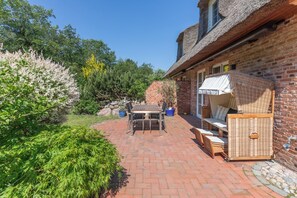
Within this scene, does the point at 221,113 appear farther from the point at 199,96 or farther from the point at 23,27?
the point at 23,27

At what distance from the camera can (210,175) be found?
339 cm

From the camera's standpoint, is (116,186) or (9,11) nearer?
(116,186)

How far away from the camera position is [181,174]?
3.43 m

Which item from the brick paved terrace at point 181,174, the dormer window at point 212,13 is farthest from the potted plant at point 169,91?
the brick paved terrace at point 181,174

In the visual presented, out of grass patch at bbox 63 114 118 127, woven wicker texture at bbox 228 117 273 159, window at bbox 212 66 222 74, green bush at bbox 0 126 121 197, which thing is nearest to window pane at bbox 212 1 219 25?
window at bbox 212 66 222 74

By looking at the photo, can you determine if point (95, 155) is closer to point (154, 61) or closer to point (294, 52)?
point (294, 52)

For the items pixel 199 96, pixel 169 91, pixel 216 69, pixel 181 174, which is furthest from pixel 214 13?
pixel 181 174

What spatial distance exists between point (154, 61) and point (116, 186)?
48.1 metres

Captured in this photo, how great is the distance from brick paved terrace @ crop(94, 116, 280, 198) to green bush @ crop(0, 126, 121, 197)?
70 centimetres

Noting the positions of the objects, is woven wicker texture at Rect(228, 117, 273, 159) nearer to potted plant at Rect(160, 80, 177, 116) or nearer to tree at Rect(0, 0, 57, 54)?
potted plant at Rect(160, 80, 177, 116)

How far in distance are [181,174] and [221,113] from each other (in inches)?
119

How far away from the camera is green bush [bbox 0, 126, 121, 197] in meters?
1.71

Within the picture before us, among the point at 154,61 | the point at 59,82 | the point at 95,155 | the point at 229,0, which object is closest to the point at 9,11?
the point at 59,82

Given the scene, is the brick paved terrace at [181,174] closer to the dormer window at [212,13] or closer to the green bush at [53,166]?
the green bush at [53,166]
